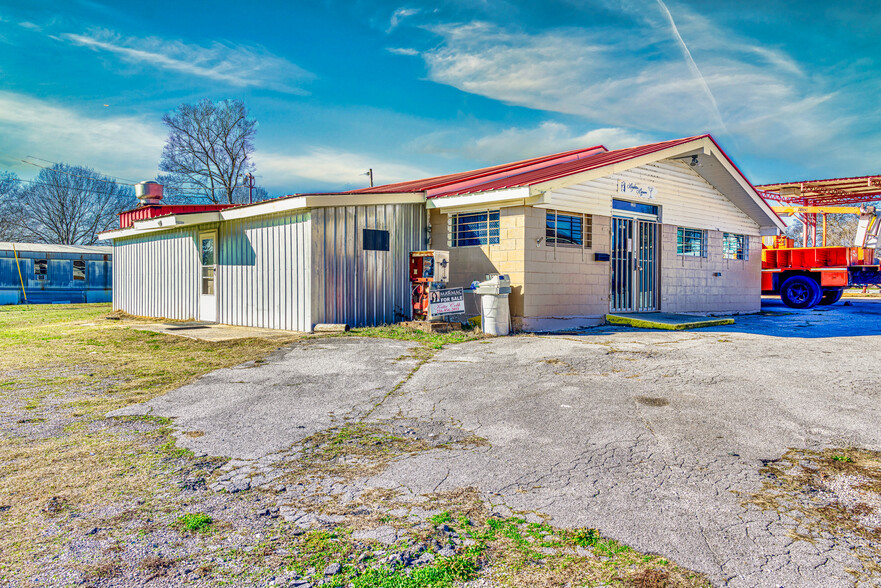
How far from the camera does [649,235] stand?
13180 millimetres

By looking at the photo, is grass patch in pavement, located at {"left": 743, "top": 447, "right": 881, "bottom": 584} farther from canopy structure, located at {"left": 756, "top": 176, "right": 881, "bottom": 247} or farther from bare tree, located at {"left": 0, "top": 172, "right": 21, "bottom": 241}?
bare tree, located at {"left": 0, "top": 172, "right": 21, "bottom": 241}

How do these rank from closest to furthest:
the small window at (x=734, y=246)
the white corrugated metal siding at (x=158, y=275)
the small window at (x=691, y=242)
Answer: the small window at (x=691, y=242)
the white corrugated metal siding at (x=158, y=275)
the small window at (x=734, y=246)

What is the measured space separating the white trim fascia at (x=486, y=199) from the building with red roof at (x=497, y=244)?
2 cm

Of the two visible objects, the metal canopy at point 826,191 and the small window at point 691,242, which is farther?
the metal canopy at point 826,191

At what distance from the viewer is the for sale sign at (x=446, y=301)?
10438 mm

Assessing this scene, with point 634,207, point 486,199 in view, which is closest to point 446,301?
point 486,199

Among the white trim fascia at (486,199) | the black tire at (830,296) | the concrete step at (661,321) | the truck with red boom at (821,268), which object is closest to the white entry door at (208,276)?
the white trim fascia at (486,199)

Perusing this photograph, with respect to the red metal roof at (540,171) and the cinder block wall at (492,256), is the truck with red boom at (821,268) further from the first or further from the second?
the cinder block wall at (492,256)

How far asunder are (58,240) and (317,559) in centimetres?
4741

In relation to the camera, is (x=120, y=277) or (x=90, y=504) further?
(x=120, y=277)

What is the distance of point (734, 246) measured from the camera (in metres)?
15.9

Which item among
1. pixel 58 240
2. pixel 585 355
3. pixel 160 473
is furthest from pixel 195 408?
pixel 58 240

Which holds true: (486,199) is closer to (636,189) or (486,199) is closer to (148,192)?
(636,189)

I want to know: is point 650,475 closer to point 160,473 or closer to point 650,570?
point 650,570
